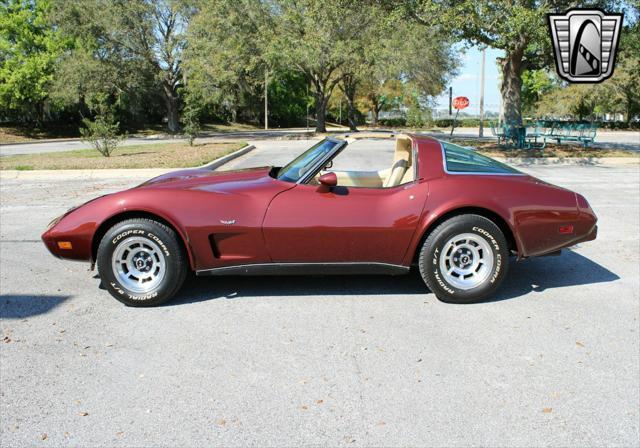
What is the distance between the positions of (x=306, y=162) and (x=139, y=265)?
1607 millimetres

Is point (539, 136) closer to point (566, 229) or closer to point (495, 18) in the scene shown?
point (495, 18)

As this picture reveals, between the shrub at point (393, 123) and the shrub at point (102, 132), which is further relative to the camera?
the shrub at point (393, 123)

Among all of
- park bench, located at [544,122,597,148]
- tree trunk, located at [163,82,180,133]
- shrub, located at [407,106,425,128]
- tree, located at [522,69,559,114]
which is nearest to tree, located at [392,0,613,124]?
park bench, located at [544,122,597,148]

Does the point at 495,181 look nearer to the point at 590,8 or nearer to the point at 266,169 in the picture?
the point at 266,169

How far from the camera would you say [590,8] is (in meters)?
15.5

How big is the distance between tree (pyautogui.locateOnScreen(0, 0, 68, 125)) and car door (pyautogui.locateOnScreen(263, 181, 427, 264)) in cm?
4036

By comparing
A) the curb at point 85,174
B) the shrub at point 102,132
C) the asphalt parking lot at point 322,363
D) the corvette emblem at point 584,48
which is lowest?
the asphalt parking lot at point 322,363

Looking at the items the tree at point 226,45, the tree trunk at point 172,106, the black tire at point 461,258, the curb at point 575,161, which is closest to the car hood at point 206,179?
the black tire at point 461,258

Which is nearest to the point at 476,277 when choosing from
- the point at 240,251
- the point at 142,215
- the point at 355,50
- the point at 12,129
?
the point at 240,251

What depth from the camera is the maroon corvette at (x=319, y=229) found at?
14.4 feet

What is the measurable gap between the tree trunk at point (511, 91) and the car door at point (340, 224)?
17.4 meters

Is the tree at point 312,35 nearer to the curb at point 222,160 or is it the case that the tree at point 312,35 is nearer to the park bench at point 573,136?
the curb at point 222,160

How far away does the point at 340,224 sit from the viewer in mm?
4395

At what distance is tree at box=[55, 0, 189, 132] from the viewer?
35906 mm
